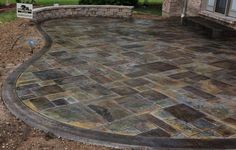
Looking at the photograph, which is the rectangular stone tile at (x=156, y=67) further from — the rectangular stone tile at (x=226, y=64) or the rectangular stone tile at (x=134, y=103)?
the rectangular stone tile at (x=134, y=103)

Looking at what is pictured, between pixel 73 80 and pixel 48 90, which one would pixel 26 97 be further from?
pixel 73 80

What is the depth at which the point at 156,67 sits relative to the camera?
31.4 ft

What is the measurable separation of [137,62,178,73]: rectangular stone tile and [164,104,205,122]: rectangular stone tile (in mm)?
2262

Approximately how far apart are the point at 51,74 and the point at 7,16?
25.8 ft

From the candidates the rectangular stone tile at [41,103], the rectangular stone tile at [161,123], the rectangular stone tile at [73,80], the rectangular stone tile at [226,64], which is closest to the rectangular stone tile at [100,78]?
the rectangular stone tile at [73,80]

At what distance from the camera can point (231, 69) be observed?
9617 millimetres

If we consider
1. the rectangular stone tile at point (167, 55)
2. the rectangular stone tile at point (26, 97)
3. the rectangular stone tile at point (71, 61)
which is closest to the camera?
the rectangular stone tile at point (26, 97)

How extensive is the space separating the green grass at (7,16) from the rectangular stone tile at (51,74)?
6452 mm

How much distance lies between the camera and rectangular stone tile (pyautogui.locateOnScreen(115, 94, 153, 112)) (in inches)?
275

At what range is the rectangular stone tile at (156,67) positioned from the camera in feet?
30.6

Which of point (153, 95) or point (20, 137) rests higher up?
point (153, 95)

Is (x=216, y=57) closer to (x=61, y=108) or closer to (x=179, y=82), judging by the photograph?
(x=179, y=82)

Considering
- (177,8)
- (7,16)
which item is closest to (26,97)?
(7,16)

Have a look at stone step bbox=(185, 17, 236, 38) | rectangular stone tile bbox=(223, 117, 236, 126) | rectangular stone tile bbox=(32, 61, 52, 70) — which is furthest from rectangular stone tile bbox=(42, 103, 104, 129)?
stone step bbox=(185, 17, 236, 38)
